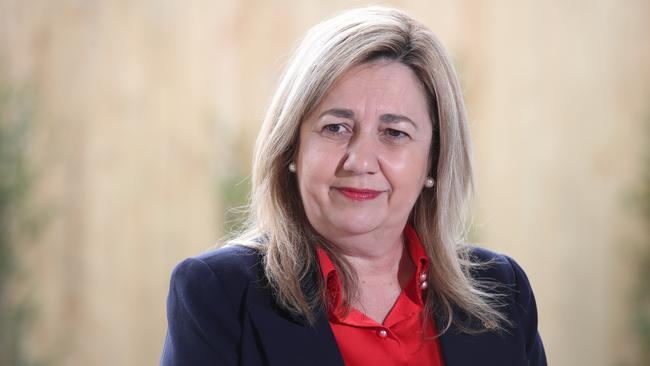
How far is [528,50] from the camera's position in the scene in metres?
4.67

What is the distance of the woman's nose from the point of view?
1677mm

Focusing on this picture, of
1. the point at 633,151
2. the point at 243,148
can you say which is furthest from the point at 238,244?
the point at 633,151

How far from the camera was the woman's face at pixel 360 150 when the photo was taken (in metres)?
1.70

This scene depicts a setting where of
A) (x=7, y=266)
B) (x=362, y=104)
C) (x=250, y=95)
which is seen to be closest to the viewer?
(x=362, y=104)

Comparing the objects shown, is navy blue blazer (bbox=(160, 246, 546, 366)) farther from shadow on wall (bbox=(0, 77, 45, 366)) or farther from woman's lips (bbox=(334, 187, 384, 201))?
shadow on wall (bbox=(0, 77, 45, 366))

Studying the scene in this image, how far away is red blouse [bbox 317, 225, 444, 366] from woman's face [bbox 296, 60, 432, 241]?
0.12 m

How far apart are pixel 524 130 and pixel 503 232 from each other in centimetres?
54

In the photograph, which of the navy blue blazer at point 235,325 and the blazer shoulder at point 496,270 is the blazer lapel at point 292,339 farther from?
the blazer shoulder at point 496,270

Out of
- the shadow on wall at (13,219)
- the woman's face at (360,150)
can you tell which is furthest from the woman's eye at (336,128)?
the shadow on wall at (13,219)

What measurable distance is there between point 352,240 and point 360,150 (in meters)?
0.20

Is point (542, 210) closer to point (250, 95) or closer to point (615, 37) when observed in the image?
point (615, 37)

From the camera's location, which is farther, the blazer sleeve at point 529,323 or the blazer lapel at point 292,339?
the blazer sleeve at point 529,323

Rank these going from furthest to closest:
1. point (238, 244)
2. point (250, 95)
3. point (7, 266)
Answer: point (250, 95) → point (7, 266) → point (238, 244)

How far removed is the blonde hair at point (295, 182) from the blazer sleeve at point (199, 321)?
0.11 metres
